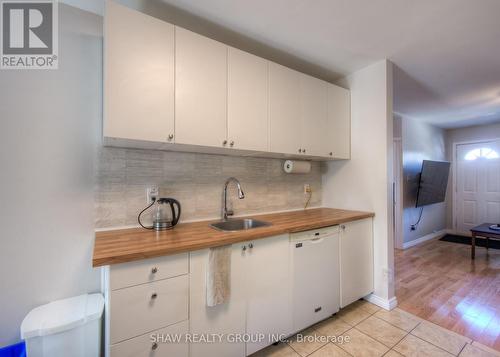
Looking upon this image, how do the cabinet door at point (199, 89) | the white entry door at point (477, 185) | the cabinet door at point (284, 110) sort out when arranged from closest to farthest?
1. the cabinet door at point (199, 89)
2. the cabinet door at point (284, 110)
3. the white entry door at point (477, 185)

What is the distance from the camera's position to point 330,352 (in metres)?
1.59

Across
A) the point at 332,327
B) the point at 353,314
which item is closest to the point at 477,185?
the point at 353,314

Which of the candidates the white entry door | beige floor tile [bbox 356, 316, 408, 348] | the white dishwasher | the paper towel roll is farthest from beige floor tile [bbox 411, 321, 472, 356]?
the white entry door

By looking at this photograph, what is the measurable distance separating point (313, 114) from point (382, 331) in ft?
6.50

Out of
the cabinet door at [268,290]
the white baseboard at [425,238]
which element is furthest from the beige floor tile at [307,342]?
the white baseboard at [425,238]

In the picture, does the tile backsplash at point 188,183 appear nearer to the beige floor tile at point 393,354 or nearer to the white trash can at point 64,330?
the white trash can at point 64,330

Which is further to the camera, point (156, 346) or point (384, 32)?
point (384, 32)

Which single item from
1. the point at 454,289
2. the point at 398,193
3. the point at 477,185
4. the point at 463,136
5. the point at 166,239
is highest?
the point at 463,136

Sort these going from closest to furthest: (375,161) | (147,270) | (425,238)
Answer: (147,270), (375,161), (425,238)

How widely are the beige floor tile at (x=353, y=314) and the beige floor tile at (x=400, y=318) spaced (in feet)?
0.40

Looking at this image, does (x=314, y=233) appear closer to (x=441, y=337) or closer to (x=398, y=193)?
(x=441, y=337)

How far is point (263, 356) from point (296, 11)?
2423 millimetres

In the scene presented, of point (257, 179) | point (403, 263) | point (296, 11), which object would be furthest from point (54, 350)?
point (403, 263)

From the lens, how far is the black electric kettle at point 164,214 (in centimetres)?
155
